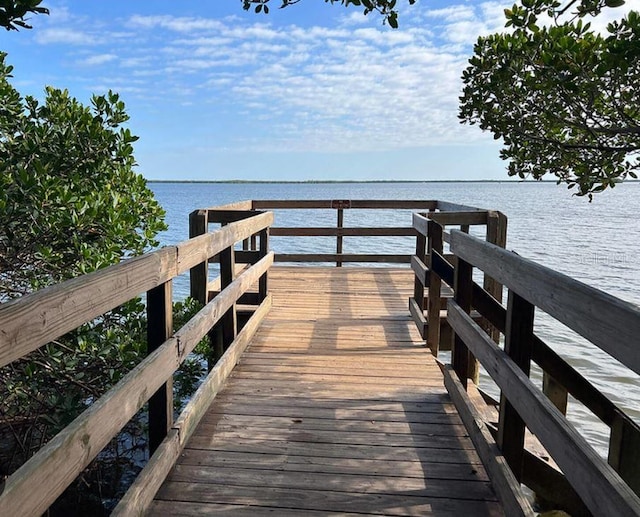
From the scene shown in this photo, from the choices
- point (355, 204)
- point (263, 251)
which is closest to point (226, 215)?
point (263, 251)

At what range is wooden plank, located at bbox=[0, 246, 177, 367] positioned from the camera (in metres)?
1.28

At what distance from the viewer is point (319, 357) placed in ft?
14.9

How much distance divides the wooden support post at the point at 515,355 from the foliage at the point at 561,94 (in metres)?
1.40

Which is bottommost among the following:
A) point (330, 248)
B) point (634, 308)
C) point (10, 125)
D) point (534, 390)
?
point (330, 248)

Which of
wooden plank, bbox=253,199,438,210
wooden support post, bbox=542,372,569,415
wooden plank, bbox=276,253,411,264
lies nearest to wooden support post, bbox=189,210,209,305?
wooden plank, bbox=253,199,438,210

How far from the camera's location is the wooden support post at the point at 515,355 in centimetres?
216

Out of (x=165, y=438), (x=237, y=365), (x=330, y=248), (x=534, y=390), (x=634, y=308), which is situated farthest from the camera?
(x=330, y=248)

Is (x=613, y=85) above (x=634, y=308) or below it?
above

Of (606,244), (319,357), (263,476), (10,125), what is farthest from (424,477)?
(606,244)

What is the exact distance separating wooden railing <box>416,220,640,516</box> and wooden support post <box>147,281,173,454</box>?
149 cm

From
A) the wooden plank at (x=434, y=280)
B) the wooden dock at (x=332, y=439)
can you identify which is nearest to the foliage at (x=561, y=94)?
the wooden plank at (x=434, y=280)

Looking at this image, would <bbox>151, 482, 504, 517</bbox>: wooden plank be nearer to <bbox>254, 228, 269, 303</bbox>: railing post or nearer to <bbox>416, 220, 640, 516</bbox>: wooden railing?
<bbox>416, 220, 640, 516</bbox>: wooden railing

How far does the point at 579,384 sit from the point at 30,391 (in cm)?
332

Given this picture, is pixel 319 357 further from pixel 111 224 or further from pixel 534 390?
pixel 534 390
